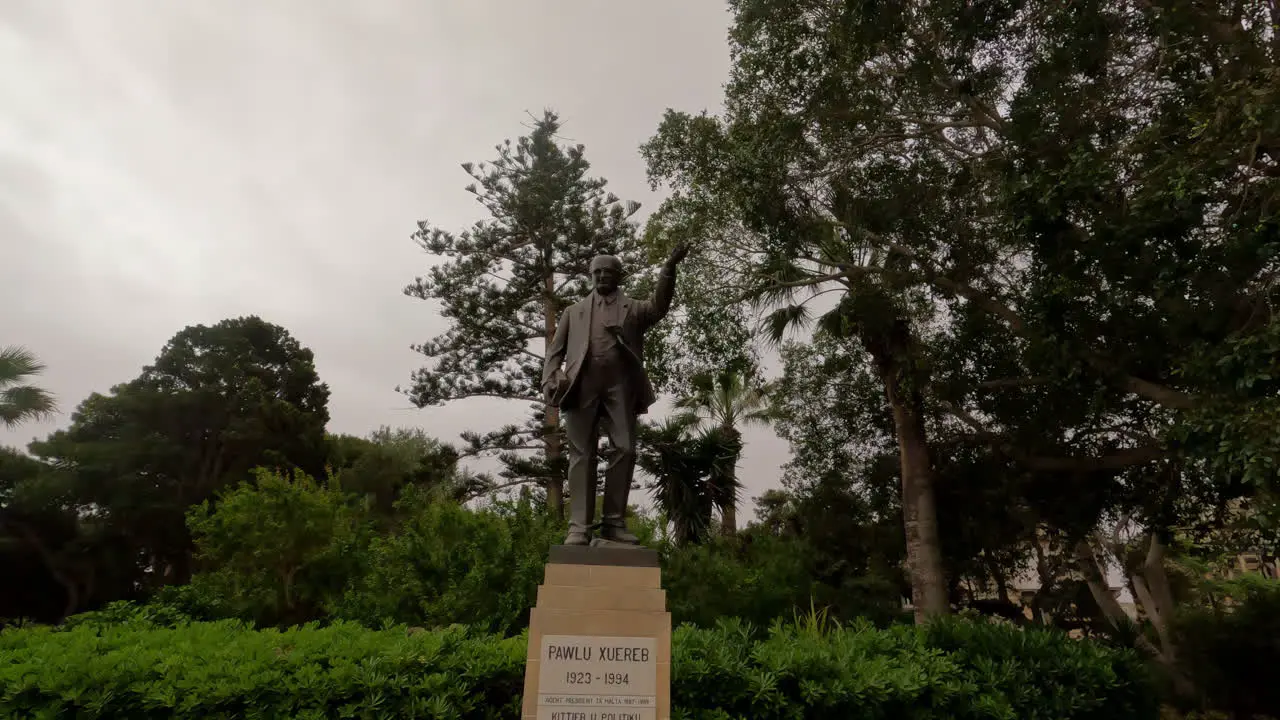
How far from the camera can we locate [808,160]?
11.5m

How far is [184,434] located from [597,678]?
23482 millimetres

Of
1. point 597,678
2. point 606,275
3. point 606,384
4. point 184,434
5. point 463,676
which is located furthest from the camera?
point 184,434

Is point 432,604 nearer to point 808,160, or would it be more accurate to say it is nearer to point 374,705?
point 374,705

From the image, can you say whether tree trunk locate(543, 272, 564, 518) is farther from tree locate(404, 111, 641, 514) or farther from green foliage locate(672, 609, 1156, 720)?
green foliage locate(672, 609, 1156, 720)

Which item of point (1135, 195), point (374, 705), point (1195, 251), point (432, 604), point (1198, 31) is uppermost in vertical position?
point (1198, 31)

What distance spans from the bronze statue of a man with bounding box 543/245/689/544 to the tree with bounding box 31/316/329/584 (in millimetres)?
19217

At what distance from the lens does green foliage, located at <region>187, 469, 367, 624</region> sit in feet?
35.3

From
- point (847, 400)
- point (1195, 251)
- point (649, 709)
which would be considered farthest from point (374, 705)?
point (847, 400)

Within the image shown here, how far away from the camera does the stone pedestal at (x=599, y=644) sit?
420cm

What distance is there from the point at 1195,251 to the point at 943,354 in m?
4.63

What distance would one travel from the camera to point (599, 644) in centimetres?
430

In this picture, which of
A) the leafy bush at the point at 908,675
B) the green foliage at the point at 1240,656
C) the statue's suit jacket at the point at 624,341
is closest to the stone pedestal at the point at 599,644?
the leafy bush at the point at 908,675

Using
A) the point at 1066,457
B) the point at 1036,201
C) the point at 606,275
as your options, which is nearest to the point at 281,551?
the point at 606,275

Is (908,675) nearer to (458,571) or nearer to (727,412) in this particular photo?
(458,571)
